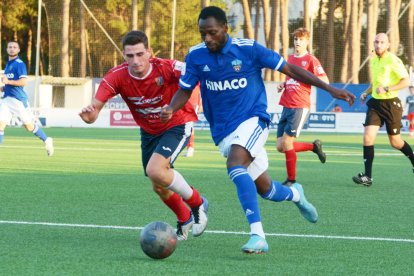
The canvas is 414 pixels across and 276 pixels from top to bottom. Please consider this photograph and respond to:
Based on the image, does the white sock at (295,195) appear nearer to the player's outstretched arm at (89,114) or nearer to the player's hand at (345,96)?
the player's hand at (345,96)

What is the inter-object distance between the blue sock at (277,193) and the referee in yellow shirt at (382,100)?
19.1ft

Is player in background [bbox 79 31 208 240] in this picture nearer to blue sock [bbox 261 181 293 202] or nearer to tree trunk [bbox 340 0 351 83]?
blue sock [bbox 261 181 293 202]

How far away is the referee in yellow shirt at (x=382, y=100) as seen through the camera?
46.0ft

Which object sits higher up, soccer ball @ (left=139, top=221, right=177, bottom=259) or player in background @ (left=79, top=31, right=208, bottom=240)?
player in background @ (left=79, top=31, right=208, bottom=240)

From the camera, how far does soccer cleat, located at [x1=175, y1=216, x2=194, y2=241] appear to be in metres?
8.38

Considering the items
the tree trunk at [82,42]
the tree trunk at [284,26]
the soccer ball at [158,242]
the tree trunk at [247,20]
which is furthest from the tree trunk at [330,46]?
the soccer ball at [158,242]

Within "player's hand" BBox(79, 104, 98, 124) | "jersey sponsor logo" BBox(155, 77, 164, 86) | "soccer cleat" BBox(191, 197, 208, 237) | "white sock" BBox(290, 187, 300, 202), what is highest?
"jersey sponsor logo" BBox(155, 77, 164, 86)

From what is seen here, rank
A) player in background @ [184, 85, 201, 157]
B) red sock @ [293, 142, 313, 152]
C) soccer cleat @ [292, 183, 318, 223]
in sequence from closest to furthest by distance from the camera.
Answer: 1. soccer cleat @ [292, 183, 318, 223]
2. red sock @ [293, 142, 313, 152]
3. player in background @ [184, 85, 201, 157]

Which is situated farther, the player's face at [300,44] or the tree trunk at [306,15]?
the tree trunk at [306,15]

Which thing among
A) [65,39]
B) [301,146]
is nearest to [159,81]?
[301,146]

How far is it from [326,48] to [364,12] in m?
8.59

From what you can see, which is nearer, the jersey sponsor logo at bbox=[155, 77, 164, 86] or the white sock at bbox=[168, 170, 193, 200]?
the white sock at bbox=[168, 170, 193, 200]

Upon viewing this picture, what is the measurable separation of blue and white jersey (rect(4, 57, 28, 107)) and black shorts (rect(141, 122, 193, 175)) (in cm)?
1021

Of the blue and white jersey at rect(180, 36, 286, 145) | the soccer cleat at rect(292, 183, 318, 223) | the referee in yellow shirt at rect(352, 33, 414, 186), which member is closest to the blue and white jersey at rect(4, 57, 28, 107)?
the referee in yellow shirt at rect(352, 33, 414, 186)
